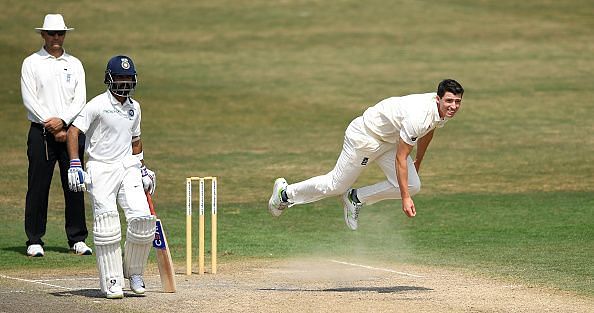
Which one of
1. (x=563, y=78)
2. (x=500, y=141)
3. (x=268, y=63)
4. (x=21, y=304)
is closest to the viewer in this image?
(x=21, y=304)

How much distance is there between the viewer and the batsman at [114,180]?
9422mm

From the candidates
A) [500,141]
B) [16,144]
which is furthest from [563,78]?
[16,144]

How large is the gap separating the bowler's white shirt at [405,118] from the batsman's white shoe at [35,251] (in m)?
3.78

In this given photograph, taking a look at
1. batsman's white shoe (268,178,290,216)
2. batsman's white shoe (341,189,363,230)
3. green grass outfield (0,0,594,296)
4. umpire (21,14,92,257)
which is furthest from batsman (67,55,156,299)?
umpire (21,14,92,257)

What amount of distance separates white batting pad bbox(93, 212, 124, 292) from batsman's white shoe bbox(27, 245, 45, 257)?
291 centimetres

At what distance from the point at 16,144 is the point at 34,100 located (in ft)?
30.7

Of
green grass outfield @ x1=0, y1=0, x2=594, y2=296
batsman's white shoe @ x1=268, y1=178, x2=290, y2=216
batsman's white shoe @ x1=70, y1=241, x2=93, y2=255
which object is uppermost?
batsman's white shoe @ x1=268, y1=178, x2=290, y2=216

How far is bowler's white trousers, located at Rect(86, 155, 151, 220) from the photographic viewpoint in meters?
9.47

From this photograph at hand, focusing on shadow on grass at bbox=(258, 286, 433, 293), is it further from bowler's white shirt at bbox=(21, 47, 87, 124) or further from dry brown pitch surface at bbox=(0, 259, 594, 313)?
bowler's white shirt at bbox=(21, 47, 87, 124)

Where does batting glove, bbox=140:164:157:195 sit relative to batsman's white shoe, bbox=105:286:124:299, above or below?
above

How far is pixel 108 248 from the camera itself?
941 cm

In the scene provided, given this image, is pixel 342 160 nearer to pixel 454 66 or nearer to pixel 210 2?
pixel 454 66

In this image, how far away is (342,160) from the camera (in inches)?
417

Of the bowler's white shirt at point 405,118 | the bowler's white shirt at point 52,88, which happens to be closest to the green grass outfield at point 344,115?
the bowler's white shirt at point 52,88
